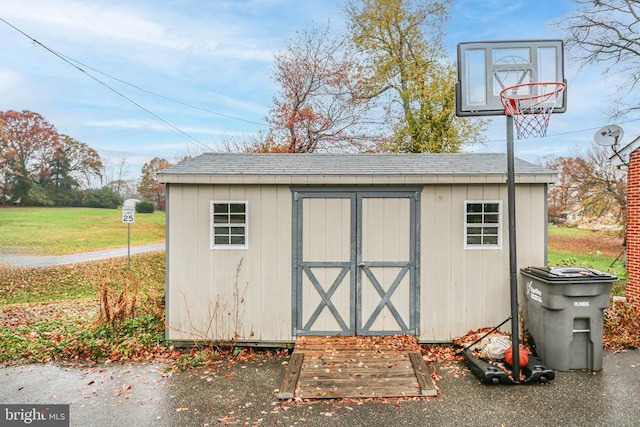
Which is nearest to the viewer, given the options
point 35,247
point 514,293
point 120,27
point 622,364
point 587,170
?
point 514,293

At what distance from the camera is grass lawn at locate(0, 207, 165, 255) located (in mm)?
11961

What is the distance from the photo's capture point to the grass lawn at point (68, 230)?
A: 12.0 meters

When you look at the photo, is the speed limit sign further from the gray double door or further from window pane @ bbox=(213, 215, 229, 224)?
the gray double door

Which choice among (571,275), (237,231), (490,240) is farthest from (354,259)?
(571,275)

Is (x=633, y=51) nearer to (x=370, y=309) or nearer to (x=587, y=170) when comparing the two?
(x=587, y=170)

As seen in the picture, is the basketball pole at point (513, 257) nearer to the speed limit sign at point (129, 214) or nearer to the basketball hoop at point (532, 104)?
the basketball hoop at point (532, 104)

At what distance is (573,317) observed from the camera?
4.43 meters

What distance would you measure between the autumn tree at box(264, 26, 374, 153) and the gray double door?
972cm

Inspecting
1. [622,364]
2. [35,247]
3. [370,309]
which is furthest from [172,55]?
[622,364]

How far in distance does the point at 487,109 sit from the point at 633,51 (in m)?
12.1

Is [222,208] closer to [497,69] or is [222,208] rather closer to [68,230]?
[497,69]

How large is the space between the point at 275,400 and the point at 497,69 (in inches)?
180

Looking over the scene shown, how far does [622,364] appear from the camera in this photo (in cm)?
468

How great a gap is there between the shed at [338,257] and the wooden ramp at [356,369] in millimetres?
307
